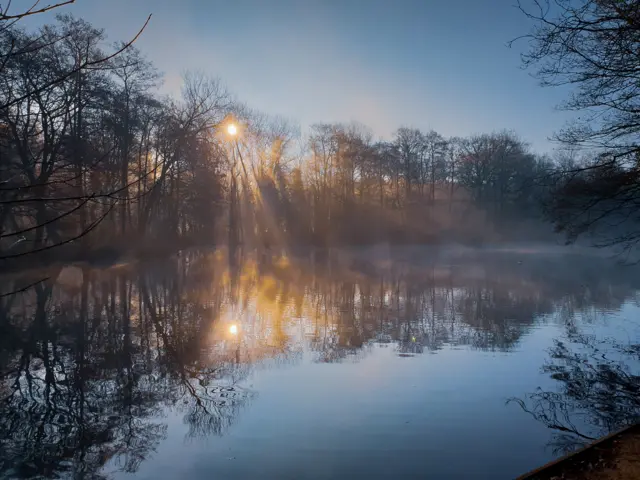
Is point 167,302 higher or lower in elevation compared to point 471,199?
lower

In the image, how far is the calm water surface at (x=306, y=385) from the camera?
17.7 feet

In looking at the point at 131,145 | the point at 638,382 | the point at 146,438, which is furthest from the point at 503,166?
the point at 146,438

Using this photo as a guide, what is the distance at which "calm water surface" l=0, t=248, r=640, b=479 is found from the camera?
213 inches

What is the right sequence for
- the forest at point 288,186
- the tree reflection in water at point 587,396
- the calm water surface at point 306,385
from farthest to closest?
the forest at point 288,186 < the tree reflection in water at point 587,396 < the calm water surface at point 306,385

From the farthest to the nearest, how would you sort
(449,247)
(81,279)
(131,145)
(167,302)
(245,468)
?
(449,247) → (131,145) → (81,279) → (167,302) → (245,468)

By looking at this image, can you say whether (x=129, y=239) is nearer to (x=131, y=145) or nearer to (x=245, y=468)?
(x=131, y=145)

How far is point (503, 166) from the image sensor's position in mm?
56156

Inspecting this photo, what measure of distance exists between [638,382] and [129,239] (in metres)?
31.7

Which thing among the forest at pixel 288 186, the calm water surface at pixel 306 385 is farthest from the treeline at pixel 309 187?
the calm water surface at pixel 306 385

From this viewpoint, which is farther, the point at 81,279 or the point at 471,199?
the point at 471,199

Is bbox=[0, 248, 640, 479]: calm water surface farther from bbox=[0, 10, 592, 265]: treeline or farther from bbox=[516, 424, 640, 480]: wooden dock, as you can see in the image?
bbox=[0, 10, 592, 265]: treeline

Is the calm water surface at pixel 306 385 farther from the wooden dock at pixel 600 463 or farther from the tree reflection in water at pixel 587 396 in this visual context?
the wooden dock at pixel 600 463

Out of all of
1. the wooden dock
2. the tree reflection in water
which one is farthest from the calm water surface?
the wooden dock

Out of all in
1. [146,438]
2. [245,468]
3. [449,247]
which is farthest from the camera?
[449,247]
